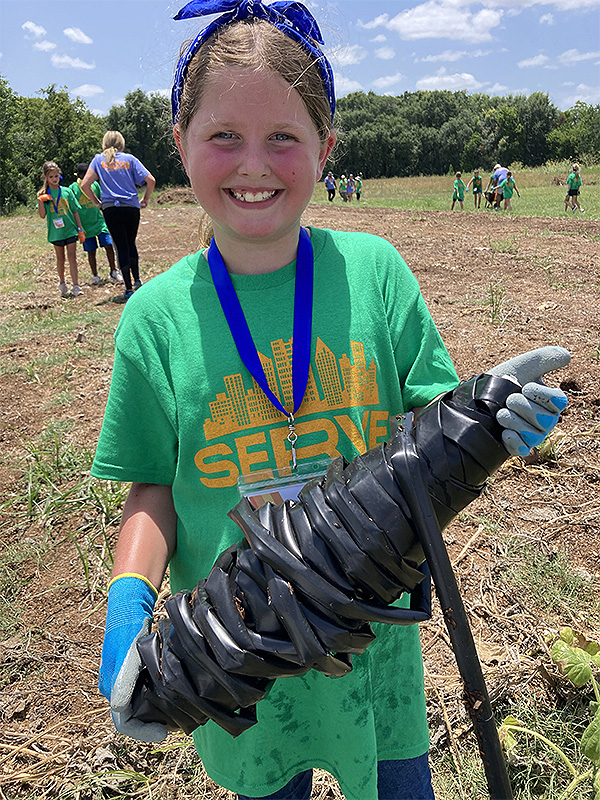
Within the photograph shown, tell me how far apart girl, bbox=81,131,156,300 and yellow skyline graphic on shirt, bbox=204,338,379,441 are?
19.9ft

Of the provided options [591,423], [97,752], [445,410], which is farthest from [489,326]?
[445,410]

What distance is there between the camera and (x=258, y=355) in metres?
1.25

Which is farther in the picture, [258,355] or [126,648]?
[258,355]

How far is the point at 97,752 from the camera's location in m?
2.17

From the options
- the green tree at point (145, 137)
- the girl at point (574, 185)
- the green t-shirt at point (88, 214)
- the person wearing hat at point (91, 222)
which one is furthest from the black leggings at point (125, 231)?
the green tree at point (145, 137)

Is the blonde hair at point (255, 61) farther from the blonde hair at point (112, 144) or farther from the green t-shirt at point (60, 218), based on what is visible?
the green t-shirt at point (60, 218)

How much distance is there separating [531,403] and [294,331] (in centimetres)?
55

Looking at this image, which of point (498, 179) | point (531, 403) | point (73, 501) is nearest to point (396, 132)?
point (498, 179)

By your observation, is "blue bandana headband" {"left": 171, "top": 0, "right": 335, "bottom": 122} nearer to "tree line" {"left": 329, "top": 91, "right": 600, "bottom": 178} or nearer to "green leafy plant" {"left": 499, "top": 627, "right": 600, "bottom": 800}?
"green leafy plant" {"left": 499, "top": 627, "right": 600, "bottom": 800}

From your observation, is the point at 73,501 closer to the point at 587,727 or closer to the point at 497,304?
the point at 587,727

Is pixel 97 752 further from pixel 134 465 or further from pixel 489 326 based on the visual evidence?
pixel 489 326

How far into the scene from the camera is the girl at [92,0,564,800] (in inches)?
46.3

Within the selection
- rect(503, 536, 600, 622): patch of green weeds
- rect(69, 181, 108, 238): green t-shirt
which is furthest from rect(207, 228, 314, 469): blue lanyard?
rect(69, 181, 108, 238): green t-shirt

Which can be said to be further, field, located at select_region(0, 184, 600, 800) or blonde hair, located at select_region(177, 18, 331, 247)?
field, located at select_region(0, 184, 600, 800)
